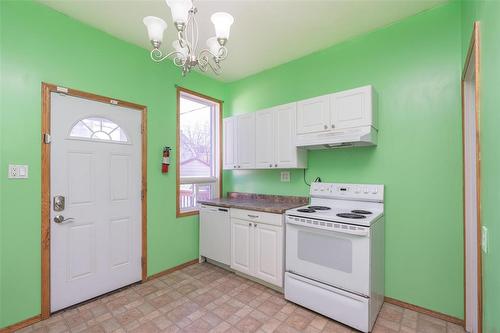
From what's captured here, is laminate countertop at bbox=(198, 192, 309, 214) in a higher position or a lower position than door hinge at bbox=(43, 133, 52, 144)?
lower

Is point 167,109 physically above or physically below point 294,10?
below

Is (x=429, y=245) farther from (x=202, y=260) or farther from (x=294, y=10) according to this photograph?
(x=202, y=260)

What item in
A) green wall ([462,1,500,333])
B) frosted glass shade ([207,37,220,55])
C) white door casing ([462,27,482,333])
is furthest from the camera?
white door casing ([462,27,482,333])

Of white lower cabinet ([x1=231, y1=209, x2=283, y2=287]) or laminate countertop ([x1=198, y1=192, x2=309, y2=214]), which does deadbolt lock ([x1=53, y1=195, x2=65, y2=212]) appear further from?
white lower cabinet ([x1=231, y1=209, x2=283, y2=287])

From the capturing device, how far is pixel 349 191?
2.51m

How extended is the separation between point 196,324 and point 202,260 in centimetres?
136

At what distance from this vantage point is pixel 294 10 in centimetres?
213

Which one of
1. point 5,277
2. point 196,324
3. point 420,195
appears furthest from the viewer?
point 420,195

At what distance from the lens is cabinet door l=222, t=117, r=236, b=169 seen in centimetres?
334

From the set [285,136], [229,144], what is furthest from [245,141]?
[285,136]

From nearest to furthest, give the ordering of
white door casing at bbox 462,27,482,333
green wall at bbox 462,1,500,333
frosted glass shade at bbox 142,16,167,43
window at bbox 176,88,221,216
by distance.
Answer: green wall at bbox 462,1,500,333 → frosted glass shade at bbox 142,16,167,43 → white door casing at bbox 462,27,482,333 → window at bbox 176,88,221,216

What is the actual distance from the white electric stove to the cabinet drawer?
14 centimetres

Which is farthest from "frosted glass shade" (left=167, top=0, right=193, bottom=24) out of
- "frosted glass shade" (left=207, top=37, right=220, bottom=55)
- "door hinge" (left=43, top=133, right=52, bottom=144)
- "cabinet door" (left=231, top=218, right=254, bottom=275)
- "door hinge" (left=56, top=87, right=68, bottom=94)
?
"cabinet door" (left=231, top=218, right=254, bottom=275)

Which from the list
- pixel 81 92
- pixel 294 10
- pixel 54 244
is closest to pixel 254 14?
pixel 294 10
